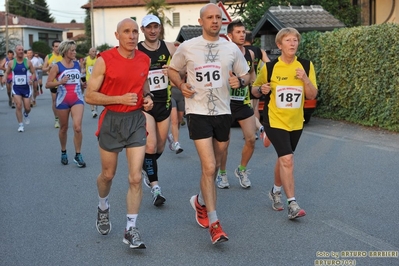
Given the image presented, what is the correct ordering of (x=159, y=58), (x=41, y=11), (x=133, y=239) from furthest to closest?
1. (x=41, y=11)
2. (x=159, y=58)
3. (x=133, y=239)

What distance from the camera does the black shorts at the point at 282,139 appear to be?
22.0ft

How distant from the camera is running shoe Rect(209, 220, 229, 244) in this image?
5617 millimetres

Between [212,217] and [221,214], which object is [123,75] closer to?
[212,217]

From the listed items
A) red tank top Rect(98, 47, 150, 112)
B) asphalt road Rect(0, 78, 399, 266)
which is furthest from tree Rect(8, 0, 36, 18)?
red tank top Rect(98, 47, 150, 112)

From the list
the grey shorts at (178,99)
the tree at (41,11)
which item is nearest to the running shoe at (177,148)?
the grey shorts at (178,99)

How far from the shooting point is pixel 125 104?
5695 millimetres

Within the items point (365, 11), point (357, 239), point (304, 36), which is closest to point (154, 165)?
point (357, 239)

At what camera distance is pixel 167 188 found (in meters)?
8.45

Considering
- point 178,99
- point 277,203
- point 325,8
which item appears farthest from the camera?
point 325,8

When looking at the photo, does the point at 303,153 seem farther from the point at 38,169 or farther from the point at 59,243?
the point at 59,243

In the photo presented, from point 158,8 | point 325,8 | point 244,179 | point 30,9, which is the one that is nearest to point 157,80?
point 244,179

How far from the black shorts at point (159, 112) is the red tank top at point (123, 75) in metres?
1.72

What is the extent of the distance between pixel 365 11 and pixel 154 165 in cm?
1901

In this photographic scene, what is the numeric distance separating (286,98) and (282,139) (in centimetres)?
42
